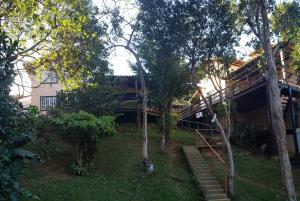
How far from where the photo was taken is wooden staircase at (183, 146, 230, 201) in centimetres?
1616

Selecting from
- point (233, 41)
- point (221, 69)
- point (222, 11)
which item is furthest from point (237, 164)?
point (222, 11)

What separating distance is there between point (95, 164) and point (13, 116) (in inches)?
523

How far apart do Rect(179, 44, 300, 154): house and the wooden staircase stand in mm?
4374

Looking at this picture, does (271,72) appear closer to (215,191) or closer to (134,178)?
(215,191)

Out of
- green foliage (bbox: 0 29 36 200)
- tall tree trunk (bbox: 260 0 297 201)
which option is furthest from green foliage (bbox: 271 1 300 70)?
green foliage (bbox: 0 29 36 200)

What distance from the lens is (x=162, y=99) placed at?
76.7ft

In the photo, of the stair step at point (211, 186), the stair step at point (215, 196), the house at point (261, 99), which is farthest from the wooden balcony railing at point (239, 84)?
the stair step at point (215, 196)

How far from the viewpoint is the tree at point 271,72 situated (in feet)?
49.0

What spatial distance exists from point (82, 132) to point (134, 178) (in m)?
3.54

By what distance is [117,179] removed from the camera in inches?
675

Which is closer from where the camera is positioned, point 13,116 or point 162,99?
point 13,116

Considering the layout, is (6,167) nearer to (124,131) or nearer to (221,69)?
(221,69)

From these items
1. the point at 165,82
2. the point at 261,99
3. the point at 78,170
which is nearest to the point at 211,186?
the point at 78,170

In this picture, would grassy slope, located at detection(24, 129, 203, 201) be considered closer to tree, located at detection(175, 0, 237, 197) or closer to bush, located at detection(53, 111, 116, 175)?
bush, located at detection(53, 111, 116, 175)
